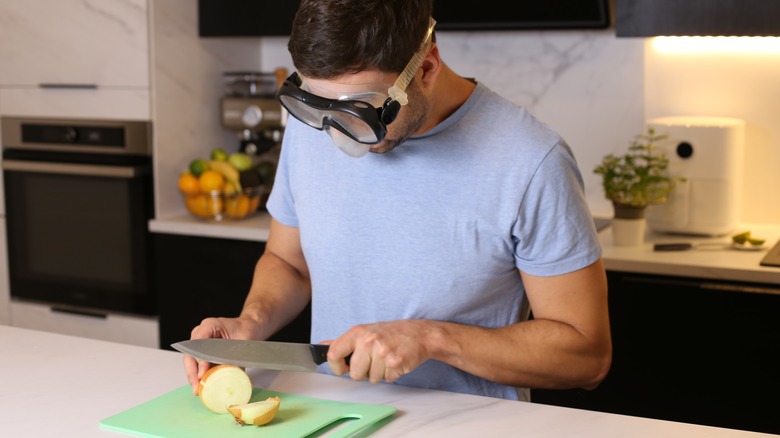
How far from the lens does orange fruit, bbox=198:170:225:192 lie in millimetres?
2895

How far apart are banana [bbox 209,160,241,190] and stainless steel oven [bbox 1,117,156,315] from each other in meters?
0.20

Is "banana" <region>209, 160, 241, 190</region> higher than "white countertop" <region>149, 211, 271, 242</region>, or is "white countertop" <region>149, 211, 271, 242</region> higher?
"banana" <region>209, 160, 241, 190</region>

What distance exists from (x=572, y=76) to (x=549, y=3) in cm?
31

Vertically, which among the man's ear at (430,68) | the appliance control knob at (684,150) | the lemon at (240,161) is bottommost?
the lemon at (240,161)

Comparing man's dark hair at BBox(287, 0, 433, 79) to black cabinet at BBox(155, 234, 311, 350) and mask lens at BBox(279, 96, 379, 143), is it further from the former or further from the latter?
black cabinet at BBox(155, 234, 311, 350)

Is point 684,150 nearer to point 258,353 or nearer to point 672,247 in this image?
point 672,247

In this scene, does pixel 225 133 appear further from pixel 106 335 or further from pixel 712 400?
pixel 712 400

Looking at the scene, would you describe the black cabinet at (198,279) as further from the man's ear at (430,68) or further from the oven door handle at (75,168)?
the man's ear at (430,68)

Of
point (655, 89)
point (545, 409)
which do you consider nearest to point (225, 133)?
point (655, 89)

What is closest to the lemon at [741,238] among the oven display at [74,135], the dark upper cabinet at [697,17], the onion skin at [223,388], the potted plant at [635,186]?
the potted plant at [635,186]

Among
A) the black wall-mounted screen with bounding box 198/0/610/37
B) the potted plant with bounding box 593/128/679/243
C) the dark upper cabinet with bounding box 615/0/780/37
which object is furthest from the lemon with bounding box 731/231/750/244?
the black wall-mounted screen with bounding box 198/0/610/37

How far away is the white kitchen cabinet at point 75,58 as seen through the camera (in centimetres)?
294

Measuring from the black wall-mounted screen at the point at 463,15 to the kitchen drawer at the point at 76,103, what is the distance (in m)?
0.32

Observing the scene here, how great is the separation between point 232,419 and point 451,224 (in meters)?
0.46
